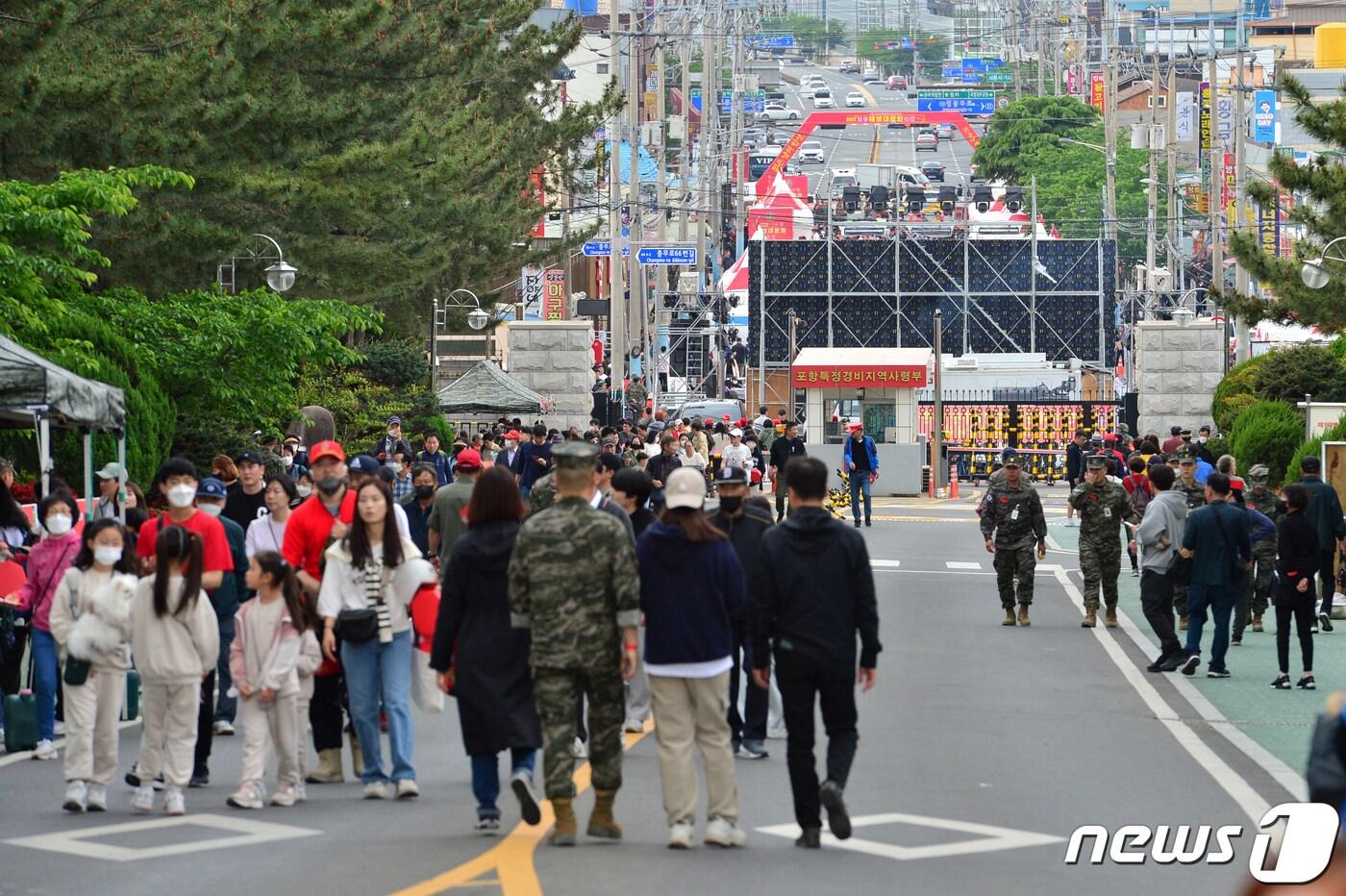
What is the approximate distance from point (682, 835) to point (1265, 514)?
1302 cm

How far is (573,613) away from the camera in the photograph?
988 centimetres

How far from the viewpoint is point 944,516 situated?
140 feet

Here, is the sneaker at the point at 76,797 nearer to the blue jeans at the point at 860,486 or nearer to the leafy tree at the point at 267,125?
the leafy tree at the point at 267,125

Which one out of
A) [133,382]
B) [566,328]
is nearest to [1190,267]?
[566,328]

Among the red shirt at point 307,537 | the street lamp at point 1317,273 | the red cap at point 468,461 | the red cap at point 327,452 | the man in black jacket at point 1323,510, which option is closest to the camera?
the red shirt at point 307,537

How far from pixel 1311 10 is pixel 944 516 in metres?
115

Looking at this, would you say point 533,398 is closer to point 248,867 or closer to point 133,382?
point 133,382

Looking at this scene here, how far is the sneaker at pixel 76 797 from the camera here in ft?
37.6

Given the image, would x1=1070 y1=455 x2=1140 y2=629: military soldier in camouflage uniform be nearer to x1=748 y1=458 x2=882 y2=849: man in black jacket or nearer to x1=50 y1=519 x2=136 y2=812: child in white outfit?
x1=748 y1=458 x2=882 y2=849: man in black jacket

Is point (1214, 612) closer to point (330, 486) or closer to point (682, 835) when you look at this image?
point (330, 486)

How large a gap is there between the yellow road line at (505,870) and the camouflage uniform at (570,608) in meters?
0.37

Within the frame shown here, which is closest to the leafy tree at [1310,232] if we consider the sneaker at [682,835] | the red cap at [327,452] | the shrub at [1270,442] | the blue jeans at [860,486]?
the shrub at [1270,442]

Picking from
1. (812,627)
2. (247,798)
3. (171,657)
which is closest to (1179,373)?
(247,798)

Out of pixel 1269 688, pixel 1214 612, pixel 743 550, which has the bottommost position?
pixel 1269 688
